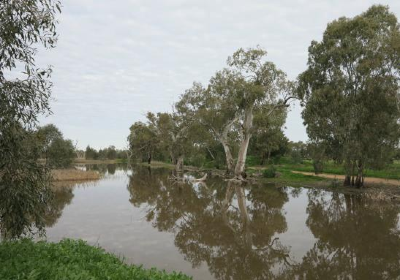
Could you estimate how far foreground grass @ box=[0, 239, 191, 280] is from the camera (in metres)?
7.05

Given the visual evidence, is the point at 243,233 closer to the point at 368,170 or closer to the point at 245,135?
the point at 245,135

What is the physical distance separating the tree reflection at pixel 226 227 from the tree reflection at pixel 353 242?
1240 millimetres

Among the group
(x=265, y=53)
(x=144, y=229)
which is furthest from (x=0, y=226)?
(x=265, y=53)

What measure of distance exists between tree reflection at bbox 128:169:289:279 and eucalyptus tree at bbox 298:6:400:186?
286 inches

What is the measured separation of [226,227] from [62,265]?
911cm

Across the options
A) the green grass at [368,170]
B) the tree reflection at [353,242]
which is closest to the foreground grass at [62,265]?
the tree reflection at [353,242]

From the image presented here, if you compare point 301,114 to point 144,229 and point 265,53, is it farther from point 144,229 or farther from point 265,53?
point 144,229

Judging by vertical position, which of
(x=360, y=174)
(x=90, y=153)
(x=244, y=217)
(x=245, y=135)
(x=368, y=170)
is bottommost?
(x=244, y=217)

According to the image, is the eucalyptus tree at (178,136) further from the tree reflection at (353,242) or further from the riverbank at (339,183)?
the tree reflection at (353,242)

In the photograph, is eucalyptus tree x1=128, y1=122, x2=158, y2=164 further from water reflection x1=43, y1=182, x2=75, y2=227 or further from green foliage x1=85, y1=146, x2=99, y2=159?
water reflection x1=43, y1=182, x2=75, y2=227

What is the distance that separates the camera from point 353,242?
13219mm

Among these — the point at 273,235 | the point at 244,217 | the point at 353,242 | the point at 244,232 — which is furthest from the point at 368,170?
the point at 244,232

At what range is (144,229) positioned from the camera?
15.1 meters

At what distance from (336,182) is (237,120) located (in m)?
17.3
